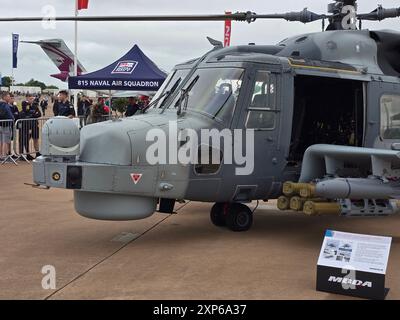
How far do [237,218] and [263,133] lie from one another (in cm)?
129

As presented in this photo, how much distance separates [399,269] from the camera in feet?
19.2

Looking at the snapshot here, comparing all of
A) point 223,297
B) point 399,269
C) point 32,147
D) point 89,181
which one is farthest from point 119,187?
point 32,147

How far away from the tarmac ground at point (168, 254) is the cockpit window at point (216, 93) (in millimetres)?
1678

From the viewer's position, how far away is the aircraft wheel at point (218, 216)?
7.77 meters

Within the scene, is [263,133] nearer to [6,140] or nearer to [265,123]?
[265,123]

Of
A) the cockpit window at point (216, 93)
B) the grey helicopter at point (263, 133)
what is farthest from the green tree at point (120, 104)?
the cockpit window at point (216, 93)

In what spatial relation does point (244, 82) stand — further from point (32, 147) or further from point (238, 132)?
point (32, 147)

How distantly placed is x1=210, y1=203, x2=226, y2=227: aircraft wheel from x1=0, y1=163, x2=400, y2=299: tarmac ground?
7.7 inches

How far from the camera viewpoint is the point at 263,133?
7.00m

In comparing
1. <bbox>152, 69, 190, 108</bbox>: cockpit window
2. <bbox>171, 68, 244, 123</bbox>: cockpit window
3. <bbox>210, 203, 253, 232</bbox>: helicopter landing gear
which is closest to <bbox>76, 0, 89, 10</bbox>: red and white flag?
<bbox>152, 69, 190, 108</bbox>: cockpit window

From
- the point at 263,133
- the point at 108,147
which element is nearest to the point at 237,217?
the point at 263,133

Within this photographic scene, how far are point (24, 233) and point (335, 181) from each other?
4.18m
